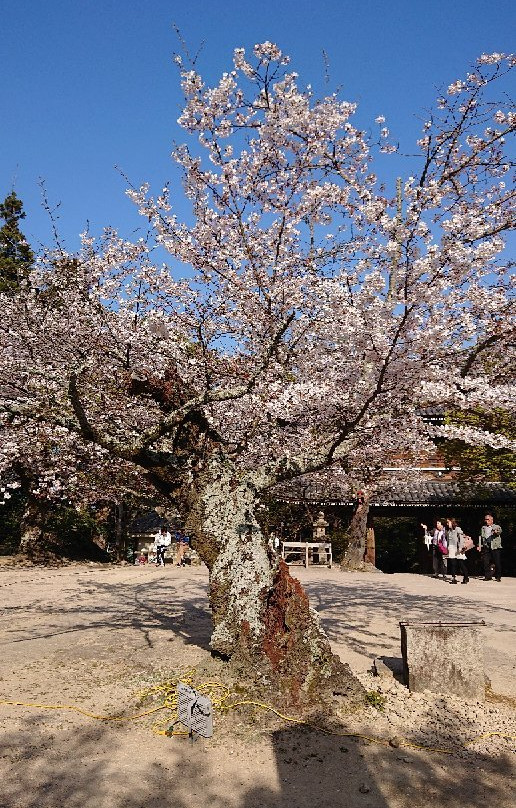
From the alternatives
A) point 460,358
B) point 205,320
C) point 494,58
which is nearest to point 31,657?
point 205,320

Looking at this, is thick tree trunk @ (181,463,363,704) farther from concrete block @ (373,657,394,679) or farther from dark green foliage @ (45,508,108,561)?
dark green foliage @ (45,508,108,561)

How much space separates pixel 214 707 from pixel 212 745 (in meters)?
0.52

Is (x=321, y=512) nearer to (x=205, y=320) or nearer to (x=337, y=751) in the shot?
(x=205, y=320)

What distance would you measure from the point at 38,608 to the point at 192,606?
2867 mm

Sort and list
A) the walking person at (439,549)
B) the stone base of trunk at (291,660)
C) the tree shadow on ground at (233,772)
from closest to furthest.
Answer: the tree shadow on ground at (233,772) < the stone base of trunk at (291,660) < the walking person at (439,549)

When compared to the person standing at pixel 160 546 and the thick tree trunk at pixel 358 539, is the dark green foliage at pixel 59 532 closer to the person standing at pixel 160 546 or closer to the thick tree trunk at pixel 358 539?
the person standing at pixel 160 546

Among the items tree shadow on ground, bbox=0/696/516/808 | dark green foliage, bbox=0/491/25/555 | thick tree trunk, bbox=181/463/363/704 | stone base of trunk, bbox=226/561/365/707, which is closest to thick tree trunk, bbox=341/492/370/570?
dark green foliage, bbox=0/491/25/555

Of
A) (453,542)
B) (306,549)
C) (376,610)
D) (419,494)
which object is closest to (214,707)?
(376,610)

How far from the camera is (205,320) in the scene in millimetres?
7953

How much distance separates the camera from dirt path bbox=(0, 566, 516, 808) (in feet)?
11.7

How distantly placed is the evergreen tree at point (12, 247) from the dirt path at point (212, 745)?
15863 millimetres

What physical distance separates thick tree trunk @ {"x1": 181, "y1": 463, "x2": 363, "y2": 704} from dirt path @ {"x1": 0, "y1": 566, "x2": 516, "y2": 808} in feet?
1.29

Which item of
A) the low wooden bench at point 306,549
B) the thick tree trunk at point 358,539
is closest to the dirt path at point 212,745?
the thick tree trunk at point 358,539

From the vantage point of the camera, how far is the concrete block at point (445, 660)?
5203mm
